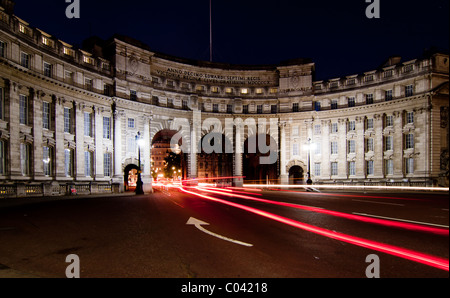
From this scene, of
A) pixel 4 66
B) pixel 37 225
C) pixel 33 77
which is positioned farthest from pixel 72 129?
pixel 37 225

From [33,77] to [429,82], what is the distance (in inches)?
1869

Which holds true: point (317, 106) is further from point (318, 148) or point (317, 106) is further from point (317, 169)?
point (317, 169)

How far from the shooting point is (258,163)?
57.5 m

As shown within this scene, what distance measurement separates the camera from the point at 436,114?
41.1 metres

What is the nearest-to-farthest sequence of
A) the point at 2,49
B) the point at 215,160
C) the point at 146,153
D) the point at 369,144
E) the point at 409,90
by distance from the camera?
the point at 2,49 → the point at 409,90 → the point at 146,153 → the point at 369,144 → the point at 215,160

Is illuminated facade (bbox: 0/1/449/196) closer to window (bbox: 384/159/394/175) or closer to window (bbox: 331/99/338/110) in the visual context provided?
window (bbox: 384/159/394/175)

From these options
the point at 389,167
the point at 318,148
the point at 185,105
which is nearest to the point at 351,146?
the point at 318,148

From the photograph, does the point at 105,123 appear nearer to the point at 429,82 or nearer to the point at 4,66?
the point at 4,66

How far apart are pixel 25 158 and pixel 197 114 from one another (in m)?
26.5

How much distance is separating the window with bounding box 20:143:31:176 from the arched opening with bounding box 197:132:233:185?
2801cm

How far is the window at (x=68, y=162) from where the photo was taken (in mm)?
35938

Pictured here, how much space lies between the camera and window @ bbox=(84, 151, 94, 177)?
1527 inches

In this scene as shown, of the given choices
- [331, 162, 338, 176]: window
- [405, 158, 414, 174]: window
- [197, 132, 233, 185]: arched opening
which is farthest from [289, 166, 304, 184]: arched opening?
[405, 158, 414, 174]: window

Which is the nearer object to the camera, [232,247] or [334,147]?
[232,247]
